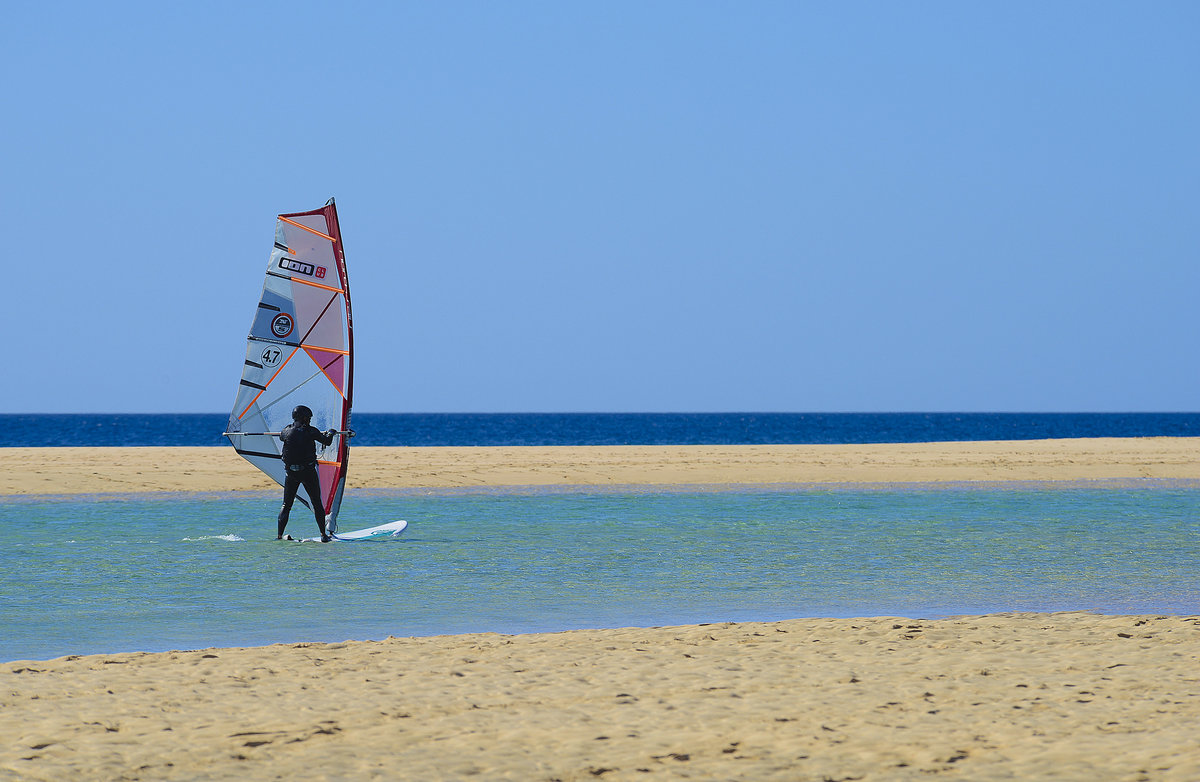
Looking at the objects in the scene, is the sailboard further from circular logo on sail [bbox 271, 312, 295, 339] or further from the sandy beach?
the sandy beach

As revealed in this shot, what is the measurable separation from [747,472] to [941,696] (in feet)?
56.6

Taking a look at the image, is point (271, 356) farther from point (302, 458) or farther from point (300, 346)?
point (302, 458)

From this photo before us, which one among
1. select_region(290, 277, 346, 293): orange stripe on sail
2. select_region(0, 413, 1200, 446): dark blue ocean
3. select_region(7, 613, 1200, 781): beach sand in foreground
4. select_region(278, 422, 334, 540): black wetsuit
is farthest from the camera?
select_region(0, 413, 1200, 446): dark blue ocean

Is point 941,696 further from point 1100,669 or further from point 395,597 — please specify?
point 395,597

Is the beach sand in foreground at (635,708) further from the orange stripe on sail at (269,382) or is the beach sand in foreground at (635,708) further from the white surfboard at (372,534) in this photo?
the orange stripe on sail at (269,382)

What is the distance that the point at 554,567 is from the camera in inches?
411

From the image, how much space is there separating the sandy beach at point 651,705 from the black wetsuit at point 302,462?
231 inches

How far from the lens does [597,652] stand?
21.2 ft

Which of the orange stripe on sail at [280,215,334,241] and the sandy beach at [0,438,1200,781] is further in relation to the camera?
the orange stripe on sail at [280,215,334,241]

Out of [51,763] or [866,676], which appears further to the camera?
[866,676]

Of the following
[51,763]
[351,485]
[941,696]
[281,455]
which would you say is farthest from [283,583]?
[351,485]

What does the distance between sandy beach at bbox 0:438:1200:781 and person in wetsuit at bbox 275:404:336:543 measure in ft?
19.2

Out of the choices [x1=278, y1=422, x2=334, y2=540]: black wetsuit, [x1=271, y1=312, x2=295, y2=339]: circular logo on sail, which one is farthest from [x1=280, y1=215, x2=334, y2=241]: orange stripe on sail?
[x1=278, y1=422, x2=334, y2=540]: black wetsuit

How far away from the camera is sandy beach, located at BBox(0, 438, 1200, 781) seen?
4.34 meters
